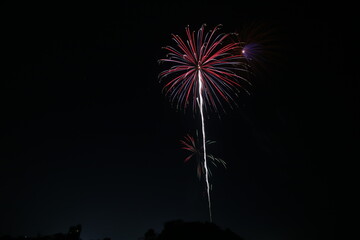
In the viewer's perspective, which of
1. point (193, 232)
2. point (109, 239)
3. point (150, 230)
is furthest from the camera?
point (109, 239)

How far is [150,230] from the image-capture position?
124 feet

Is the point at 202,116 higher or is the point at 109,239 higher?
the point at 202,116

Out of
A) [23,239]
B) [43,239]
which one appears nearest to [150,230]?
[43,239]

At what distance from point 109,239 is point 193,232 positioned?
20415mm

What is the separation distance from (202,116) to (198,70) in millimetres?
5094

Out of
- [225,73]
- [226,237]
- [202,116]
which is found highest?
[225,73]

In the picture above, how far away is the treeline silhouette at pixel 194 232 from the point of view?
25.5 metres

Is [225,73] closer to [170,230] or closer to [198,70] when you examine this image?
[198,70]

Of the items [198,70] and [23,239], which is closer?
[198,70]

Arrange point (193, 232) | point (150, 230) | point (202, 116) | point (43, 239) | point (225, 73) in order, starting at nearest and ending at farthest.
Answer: point (193, 232) → point (225, 73) → point (202, 116) → point (150, 230) → point (43, 239)

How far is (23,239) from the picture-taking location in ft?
145

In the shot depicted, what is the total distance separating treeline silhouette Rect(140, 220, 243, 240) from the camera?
25470 mm

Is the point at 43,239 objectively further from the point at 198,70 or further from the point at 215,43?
the point at 215,43

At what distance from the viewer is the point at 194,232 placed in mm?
25859
